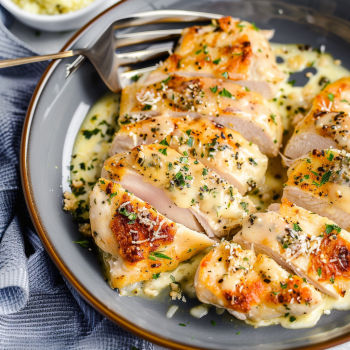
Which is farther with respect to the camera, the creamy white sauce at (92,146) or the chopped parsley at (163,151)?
the creamy white sauce at (92,146)

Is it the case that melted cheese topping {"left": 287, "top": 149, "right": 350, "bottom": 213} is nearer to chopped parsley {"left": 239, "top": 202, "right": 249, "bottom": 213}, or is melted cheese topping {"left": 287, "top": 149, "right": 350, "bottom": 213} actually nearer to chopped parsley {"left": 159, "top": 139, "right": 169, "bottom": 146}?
chopped parsley {"left": 239, "top": 202, "right": 249, "bottom": 213}

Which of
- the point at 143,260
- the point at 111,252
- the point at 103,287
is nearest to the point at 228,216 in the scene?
the point at 143,260

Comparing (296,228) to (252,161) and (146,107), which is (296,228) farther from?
(146,107)

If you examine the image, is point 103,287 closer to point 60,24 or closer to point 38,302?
point 38,302

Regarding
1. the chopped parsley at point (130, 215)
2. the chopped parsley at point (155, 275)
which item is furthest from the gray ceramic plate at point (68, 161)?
the chopped parsley at point (130, 215)

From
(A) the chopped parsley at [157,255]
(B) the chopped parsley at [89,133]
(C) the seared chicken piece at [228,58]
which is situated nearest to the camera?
(A) the chopped parsley at [157,255]

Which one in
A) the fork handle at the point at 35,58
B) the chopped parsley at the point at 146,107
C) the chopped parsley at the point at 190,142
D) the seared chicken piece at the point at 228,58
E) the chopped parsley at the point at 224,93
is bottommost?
the chopped parsley at the point at 190,142

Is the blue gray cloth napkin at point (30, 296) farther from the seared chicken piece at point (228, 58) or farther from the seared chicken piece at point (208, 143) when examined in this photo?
the seared chicken piece at point (228, 58)

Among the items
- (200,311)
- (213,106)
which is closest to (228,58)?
(213,106)
